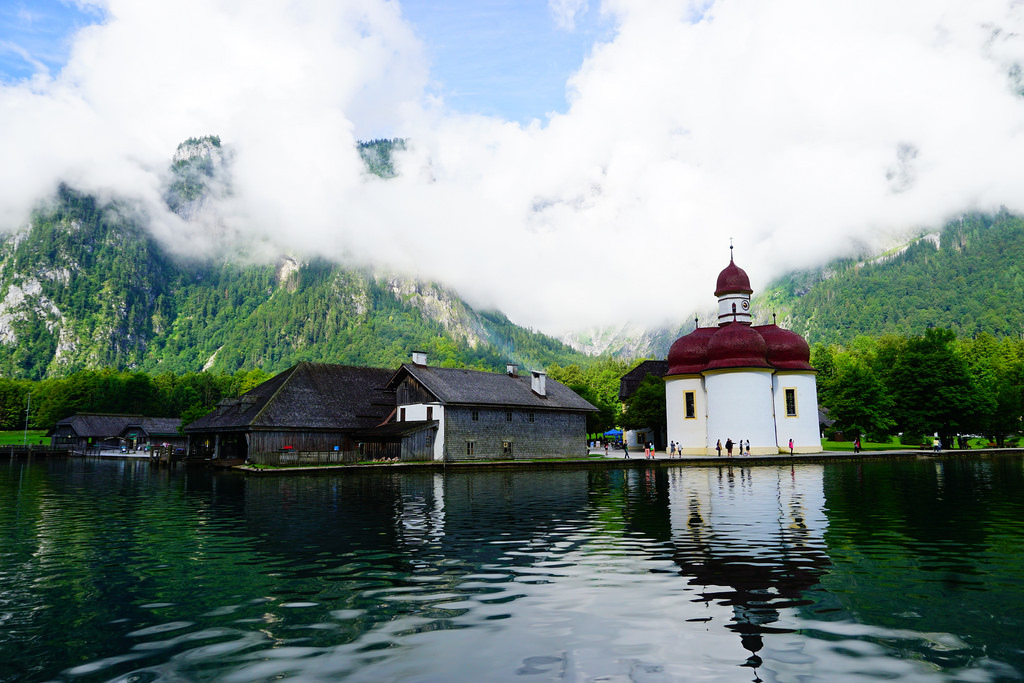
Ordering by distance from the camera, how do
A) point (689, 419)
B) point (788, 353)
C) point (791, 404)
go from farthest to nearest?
point (689, 419), point (788, 353), point (791, 404)

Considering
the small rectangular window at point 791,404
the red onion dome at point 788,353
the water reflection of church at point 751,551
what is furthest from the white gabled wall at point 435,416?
the small rectangular window at point 791,404

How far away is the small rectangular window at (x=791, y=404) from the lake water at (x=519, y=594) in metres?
43.5

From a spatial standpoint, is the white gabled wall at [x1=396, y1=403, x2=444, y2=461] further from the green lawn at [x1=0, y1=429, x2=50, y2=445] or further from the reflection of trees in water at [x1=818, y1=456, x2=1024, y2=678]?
the green lawn at [x1=0, y1=429, x2=50, y2=445]

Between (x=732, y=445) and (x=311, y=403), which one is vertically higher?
(x=311, y=403)

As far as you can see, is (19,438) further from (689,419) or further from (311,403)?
(689,419)

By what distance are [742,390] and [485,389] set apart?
24954 millimetres

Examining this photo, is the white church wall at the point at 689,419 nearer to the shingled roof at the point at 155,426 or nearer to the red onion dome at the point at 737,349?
the red onion dome at the point at 737,349

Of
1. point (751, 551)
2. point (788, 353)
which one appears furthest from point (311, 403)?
point (751, 551)

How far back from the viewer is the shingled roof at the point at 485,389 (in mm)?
60938

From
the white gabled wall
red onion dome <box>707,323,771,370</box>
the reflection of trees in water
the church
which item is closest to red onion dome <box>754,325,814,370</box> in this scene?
the church

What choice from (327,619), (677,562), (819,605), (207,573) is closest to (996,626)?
(819,605)

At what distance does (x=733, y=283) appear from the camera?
71562 millimetres

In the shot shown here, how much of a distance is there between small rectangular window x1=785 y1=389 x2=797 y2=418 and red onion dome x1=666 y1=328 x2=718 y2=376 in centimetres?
864

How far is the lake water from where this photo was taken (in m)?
7.91
